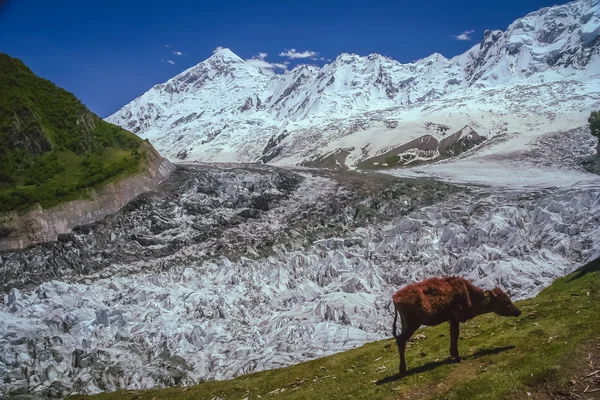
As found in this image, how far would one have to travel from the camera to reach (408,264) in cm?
4966

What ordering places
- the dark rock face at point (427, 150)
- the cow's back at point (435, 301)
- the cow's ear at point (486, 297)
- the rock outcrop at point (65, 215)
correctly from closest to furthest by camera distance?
the cow's back at point (435, 301) → the cow's ear at point (486, 297) → the rock outcrop at point (65, 215) → the dark rock face at point (427, 150)

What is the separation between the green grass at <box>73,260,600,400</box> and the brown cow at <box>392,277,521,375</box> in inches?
61.2

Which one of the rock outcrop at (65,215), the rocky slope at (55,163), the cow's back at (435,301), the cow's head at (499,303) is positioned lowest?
the cow's head at (499,303)

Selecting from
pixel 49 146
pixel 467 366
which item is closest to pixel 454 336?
pixel 467 366

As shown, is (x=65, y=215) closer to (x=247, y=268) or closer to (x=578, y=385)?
(x=247, y=268)

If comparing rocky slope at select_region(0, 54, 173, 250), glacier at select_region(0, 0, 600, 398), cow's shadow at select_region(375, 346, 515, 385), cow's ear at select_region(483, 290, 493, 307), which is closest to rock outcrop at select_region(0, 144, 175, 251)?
rocky slope at select_region(0, 54, 173, 250)

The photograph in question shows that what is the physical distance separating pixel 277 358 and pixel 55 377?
16418 millimetres

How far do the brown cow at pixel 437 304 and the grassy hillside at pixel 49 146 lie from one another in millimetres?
53045

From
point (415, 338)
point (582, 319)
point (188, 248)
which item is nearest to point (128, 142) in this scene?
point (188, 248)

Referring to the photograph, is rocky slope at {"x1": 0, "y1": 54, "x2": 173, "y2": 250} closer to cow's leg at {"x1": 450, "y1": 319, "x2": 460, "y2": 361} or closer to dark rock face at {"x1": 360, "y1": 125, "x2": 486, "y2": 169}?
cow's leg at {"x1": 450, "y1": 319, "x2": 460, "y2": 361}

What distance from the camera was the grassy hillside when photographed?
60.2m

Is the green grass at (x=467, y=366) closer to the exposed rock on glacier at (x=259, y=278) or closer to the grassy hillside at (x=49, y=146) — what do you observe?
the exposed rock on glacier at (x=259, y=278)

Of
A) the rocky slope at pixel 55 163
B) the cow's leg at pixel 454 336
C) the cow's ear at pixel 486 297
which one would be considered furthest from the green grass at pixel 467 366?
the rocky slope at pixel 55 163

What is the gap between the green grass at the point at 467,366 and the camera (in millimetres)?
15227
